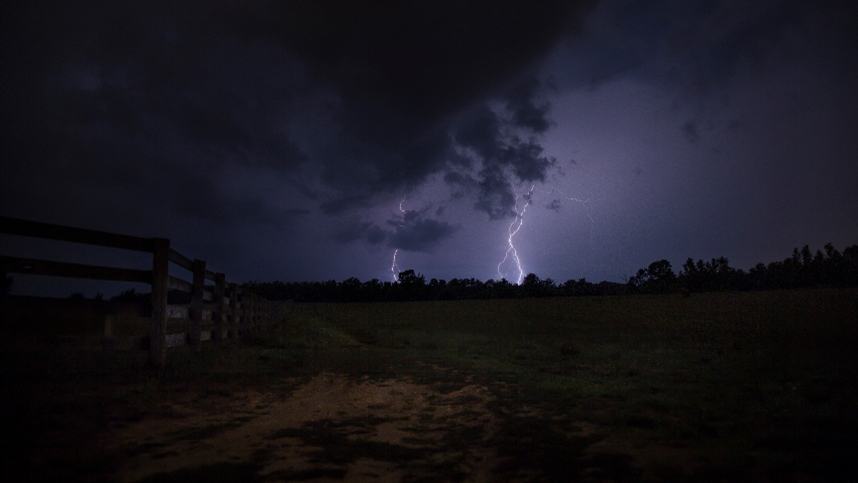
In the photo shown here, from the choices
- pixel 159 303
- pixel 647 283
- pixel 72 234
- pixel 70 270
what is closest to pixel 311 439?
pixel 70 270

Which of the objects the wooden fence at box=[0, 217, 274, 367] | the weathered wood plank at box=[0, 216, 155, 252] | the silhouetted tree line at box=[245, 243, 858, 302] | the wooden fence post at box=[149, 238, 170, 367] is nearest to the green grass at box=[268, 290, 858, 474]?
the wooden fence at box=[0, 217, 274, 367]

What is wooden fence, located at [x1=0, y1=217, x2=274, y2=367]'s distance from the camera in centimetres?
434

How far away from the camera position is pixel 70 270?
4.61 meters

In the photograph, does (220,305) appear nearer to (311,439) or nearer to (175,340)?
(175,340)

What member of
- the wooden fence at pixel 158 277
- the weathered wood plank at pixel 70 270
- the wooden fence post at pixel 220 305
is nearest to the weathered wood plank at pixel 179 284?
the wooden fence at pixel 158 277

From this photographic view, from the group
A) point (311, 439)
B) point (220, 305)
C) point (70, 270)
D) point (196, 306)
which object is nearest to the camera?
point (311, 439)

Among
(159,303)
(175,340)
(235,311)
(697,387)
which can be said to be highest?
(159,303)

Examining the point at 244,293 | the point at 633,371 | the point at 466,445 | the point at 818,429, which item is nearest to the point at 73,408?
the point at 466,445

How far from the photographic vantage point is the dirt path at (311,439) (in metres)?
2.71

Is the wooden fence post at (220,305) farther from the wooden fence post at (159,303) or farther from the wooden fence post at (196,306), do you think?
the wooden fence post at (159,303)

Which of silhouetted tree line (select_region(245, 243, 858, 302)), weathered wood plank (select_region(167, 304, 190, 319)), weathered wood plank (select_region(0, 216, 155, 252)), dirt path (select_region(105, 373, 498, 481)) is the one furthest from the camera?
silhouetted tree line (select_region(245, 243, 858, 302))

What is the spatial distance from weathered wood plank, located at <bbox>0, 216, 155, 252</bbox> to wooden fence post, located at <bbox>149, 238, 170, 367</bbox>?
0.13 metres

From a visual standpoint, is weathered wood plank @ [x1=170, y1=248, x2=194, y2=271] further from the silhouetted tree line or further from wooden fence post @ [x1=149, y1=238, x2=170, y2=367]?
the silhouetted tree line

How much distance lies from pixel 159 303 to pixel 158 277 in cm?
34
